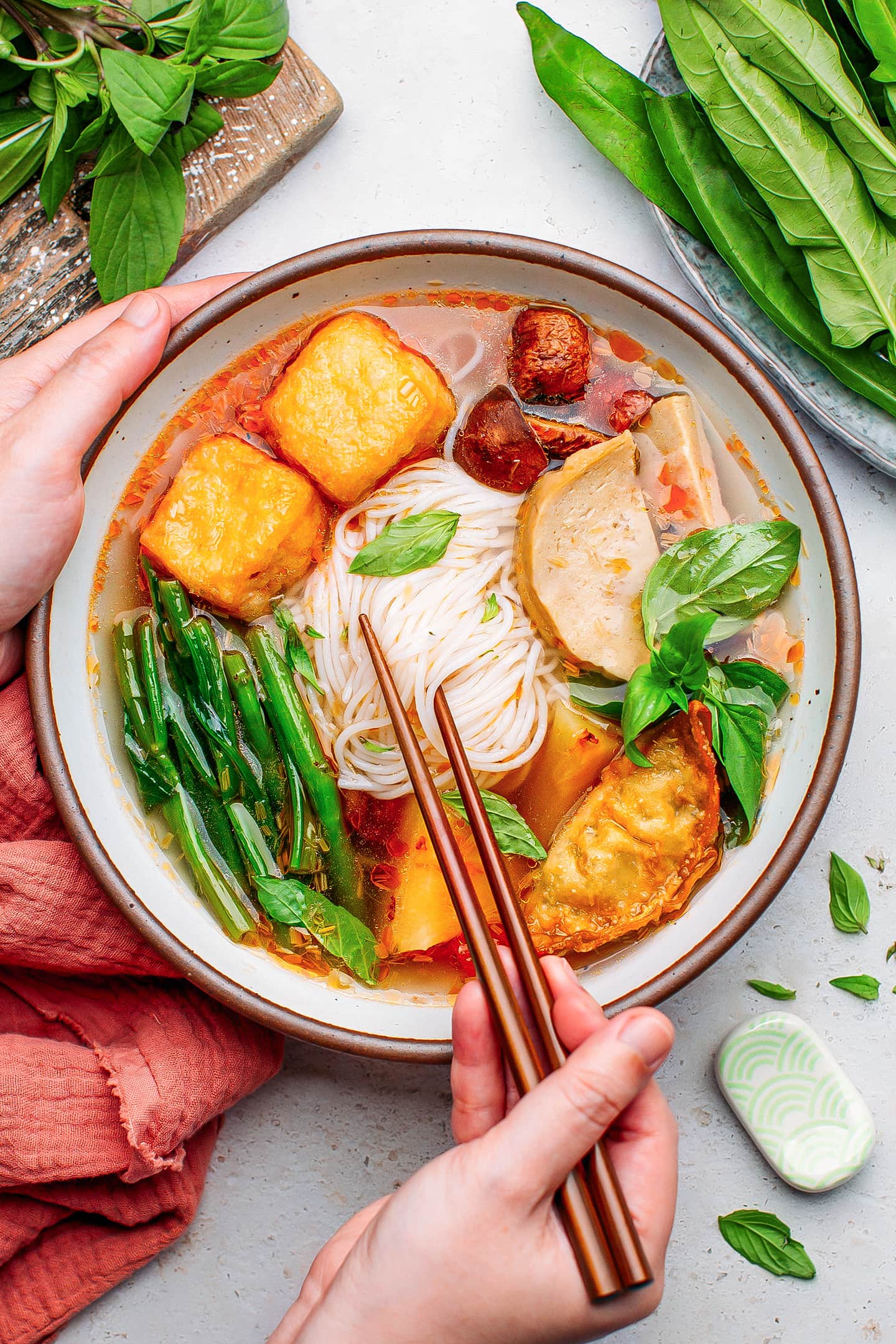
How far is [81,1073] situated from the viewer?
244 cm

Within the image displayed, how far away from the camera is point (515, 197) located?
2.63 meters

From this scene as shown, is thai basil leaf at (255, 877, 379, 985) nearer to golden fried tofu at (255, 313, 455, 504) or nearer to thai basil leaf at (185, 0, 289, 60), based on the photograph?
golden fried tofu at (255, 313, 455, 504)

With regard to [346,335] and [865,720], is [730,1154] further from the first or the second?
[346,335]

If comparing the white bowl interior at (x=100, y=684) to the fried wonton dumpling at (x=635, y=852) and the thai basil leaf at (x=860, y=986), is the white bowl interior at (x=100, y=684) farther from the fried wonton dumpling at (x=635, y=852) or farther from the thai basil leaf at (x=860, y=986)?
the thai basil leaf at (x=860, y=986)

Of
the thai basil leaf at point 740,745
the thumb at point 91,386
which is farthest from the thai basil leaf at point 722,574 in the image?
the thumb at point 91,386

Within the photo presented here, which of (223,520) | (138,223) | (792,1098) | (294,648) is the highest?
(138,223)

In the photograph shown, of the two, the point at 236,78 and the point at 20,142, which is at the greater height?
the point at 20,142

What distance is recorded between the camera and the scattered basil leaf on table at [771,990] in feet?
8.45

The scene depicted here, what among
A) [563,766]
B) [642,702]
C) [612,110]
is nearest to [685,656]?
[642,702]

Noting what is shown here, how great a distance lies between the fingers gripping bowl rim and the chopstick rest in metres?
0.51

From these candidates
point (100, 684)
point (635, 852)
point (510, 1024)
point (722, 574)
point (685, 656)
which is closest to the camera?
point (510, 1024)

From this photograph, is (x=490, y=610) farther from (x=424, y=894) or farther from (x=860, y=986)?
(x=860, y=986)

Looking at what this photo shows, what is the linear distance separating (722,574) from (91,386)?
158 centimetres

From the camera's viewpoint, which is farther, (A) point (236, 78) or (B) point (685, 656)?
(A) point (236, 78)
